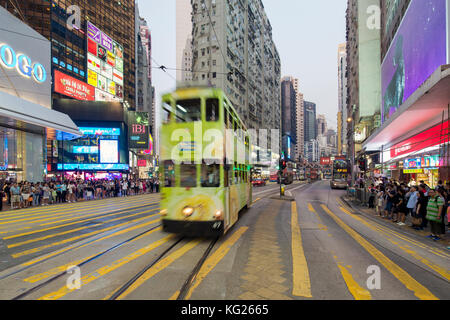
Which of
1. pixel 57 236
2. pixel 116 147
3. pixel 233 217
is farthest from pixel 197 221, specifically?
pixel 116 147

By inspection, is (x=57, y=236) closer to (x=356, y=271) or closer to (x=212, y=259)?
(x=212, y=259)

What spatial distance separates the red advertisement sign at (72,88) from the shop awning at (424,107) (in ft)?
163

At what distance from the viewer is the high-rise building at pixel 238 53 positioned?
56.5m

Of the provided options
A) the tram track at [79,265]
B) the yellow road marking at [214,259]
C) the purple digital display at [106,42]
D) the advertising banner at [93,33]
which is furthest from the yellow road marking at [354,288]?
the purple digital display at [106,42]

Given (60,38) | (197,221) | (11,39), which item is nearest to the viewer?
(197,221)

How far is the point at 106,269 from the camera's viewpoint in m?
5.62

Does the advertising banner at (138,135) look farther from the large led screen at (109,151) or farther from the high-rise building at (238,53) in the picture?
the high-rise building at (238,53)

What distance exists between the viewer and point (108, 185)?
2603cm

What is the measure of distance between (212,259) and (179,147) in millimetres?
3405

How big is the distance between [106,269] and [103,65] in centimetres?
6732

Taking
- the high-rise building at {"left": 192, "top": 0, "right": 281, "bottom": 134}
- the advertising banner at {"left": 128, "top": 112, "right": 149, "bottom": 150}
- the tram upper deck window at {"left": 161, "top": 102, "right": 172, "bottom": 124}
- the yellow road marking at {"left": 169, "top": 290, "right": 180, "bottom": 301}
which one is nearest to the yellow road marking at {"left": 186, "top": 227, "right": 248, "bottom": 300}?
the yellow road marking at {"left": 169, "top": 290, "right": 180, "bottom": 301}

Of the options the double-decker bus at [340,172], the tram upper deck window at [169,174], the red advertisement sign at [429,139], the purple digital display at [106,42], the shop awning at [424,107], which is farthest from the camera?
the purple digital display at [106,42]

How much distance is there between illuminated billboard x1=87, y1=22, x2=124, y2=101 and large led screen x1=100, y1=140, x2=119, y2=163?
1655 cm

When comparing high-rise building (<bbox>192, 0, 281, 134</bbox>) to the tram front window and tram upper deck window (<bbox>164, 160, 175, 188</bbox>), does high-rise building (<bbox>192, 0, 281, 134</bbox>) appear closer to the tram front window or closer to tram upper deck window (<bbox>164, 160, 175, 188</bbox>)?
tram upper deck window (<bbox>164, 160, 175, 188</bbox>)
